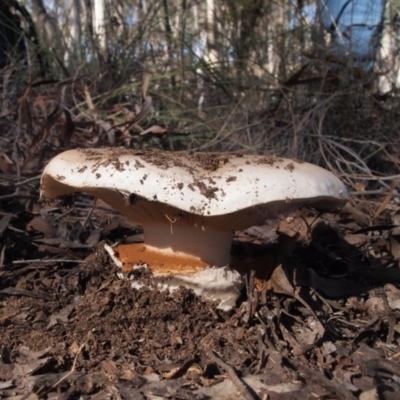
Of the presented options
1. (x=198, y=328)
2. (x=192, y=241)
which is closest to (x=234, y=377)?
(x=198, y=328)

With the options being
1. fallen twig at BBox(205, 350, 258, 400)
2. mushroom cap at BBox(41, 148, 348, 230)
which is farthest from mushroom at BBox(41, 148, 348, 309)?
fallen twig at BBox(205, 350, 258, 400)

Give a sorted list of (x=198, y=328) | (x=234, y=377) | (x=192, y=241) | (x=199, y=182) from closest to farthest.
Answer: (x=234, y=377) → (x=199, y=182) → (x=198, y=328) → (x=192, y=241)

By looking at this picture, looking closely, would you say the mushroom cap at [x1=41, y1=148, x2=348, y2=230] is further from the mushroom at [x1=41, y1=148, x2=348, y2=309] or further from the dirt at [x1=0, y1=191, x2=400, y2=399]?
the dirt at [x1=0, y1=191, x2=400, y2=399]

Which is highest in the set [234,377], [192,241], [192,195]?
[192,195]

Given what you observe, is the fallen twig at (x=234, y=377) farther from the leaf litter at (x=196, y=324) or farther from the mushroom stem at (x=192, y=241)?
the mushroom stem at (x=192, y=241)

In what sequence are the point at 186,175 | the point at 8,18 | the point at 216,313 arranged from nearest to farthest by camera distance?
the point at 186,175, the point at 216,313, the point at 8,18

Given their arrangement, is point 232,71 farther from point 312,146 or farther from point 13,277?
point 13,277

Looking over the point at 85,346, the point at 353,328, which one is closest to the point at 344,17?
the point at 353,328

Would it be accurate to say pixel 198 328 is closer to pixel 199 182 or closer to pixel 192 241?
pixel 192 241
